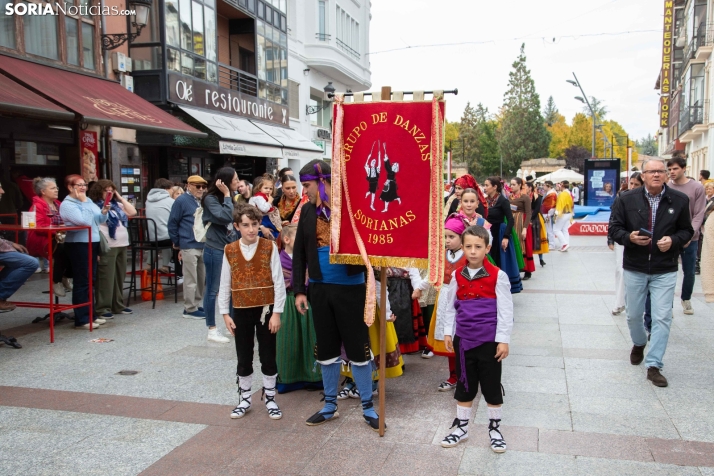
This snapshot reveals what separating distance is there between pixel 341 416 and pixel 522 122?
78220 mm

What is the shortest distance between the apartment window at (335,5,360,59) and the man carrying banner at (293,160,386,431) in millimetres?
24150

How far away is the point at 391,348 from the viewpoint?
4828mm

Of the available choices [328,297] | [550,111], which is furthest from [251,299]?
[550,111]

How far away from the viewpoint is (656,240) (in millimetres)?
5191

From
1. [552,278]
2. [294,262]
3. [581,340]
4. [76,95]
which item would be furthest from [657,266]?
[76,95]

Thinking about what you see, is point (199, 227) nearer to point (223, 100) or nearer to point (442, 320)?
point (442, 320)

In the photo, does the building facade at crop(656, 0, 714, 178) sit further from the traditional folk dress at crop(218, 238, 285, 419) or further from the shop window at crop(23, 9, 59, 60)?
the traditional folk dress at crop(218, 238, 285, 419)

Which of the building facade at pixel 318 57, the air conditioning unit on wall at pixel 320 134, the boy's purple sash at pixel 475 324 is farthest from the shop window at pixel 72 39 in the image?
the air conditioning unit on wall at pixel 320 134

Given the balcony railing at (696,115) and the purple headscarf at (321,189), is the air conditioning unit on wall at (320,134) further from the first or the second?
the purple headscarf at (321,189)

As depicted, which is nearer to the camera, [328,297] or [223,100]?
[328,297]

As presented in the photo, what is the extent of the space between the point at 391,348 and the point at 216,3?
15.3 meters

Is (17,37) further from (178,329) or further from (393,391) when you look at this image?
(393,391)

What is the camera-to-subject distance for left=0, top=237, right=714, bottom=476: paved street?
12.2 ft

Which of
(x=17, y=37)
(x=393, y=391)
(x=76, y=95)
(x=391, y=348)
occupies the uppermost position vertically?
(x=17, y=37)
